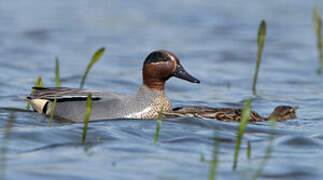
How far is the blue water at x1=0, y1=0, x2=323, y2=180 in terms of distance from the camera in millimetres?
6461

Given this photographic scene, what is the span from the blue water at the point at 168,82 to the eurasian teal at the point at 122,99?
7.7 inches

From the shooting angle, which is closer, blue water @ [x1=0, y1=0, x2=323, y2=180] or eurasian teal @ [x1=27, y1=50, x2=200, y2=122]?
blue water @ [x1=0, y1=0, x2=323, y2=180]

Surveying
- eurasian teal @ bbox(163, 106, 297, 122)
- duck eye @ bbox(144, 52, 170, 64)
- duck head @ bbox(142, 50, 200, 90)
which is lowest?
eurasian teal @ bbox(163, 106, 297, 122)

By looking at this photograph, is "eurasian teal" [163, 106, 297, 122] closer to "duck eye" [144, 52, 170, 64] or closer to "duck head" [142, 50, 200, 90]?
"duck head" [142, 50, 200, 90]

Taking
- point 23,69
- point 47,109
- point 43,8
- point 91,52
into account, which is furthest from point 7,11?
point 47,109

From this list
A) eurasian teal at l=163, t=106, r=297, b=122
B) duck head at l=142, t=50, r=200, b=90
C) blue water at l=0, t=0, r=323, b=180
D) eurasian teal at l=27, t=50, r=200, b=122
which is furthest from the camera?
duck head at l=142, t=50, r=200, b=90

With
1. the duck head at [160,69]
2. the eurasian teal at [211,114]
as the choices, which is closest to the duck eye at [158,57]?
the duck head at [160,69]

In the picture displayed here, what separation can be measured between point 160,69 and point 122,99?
1.96 ft

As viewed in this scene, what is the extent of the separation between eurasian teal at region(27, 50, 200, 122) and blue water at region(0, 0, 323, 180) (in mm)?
196

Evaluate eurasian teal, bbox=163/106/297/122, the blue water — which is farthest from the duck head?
the blue water

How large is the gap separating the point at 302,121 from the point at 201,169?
322 centimetres

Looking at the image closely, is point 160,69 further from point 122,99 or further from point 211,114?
point 211,114

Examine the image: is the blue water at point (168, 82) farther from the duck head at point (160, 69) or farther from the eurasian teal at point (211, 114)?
the duck head at point (160, 69)

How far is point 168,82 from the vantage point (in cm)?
1265
